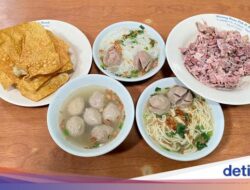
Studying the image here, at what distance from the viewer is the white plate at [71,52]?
51.5 inches

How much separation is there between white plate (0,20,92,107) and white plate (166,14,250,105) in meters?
0.37

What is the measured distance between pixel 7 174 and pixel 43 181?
0.14 meters

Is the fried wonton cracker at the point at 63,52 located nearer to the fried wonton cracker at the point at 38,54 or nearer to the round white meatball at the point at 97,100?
the fried wonton cracker at the point at 38,54

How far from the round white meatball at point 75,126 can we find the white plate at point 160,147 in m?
0.22

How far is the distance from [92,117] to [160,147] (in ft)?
0.92

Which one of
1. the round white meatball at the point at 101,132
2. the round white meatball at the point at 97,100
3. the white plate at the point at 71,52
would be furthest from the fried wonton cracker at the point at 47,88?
the round white meatball at the point at 101,132

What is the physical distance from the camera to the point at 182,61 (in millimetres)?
1310

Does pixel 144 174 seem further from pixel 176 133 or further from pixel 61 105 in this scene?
pixel 61 105

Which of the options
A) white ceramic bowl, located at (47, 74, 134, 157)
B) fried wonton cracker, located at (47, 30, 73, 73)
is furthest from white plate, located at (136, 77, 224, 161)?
fried wonton cracker, located at (47, 30, 73, 73)

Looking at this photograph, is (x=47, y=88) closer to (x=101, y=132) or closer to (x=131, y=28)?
(x=101, y=132)

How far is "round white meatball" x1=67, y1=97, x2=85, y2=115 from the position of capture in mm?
1260

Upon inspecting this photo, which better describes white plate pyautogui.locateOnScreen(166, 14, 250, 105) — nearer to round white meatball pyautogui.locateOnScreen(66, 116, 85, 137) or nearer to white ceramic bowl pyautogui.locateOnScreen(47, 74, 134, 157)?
white ceramic bowl pyautogui.locateOnScreen(47, 74, 134, 157)

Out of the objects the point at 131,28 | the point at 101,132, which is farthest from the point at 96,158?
the point at 131,28

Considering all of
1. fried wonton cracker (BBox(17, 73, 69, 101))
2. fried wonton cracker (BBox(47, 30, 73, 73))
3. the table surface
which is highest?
fried wonton cracker (BBox(47, 30, 73, 73))
